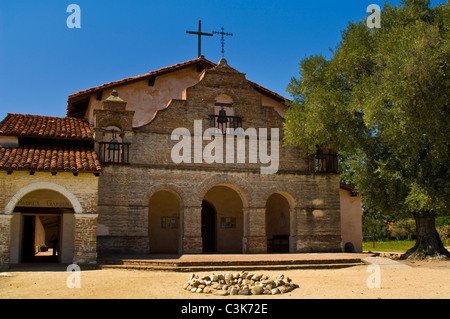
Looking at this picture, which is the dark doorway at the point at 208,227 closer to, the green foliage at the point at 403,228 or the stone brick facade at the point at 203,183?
the stone brick facade at the point at 203,183

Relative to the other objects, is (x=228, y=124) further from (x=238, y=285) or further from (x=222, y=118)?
(x=238, y=285)

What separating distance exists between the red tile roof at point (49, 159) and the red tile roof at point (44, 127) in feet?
1.61

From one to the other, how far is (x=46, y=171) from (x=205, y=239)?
30.1 ft

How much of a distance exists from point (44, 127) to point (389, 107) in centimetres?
1391

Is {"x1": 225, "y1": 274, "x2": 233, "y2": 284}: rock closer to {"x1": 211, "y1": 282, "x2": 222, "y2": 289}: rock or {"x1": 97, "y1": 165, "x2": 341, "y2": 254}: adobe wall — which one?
{"x1": 211, "y1": 282, "x2": 222, "y2": 289}: rock

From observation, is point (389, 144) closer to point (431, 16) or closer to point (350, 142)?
point (350, 142)

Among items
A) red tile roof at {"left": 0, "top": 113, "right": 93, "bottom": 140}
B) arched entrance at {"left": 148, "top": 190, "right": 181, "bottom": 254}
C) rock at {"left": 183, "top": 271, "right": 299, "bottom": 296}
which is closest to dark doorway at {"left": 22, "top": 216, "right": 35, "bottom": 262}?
red tile roof at {"left": 0, "top": 113, "right": 93, "bottom": 140}

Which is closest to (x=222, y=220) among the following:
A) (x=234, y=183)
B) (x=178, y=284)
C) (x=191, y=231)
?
(x=234, y=183)

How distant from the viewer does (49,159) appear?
17.9 m

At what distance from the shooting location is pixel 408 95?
17047 millimetres

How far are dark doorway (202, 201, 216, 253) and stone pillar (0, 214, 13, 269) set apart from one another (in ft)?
31.4

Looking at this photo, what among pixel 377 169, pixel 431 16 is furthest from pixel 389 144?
pixel 431 16
